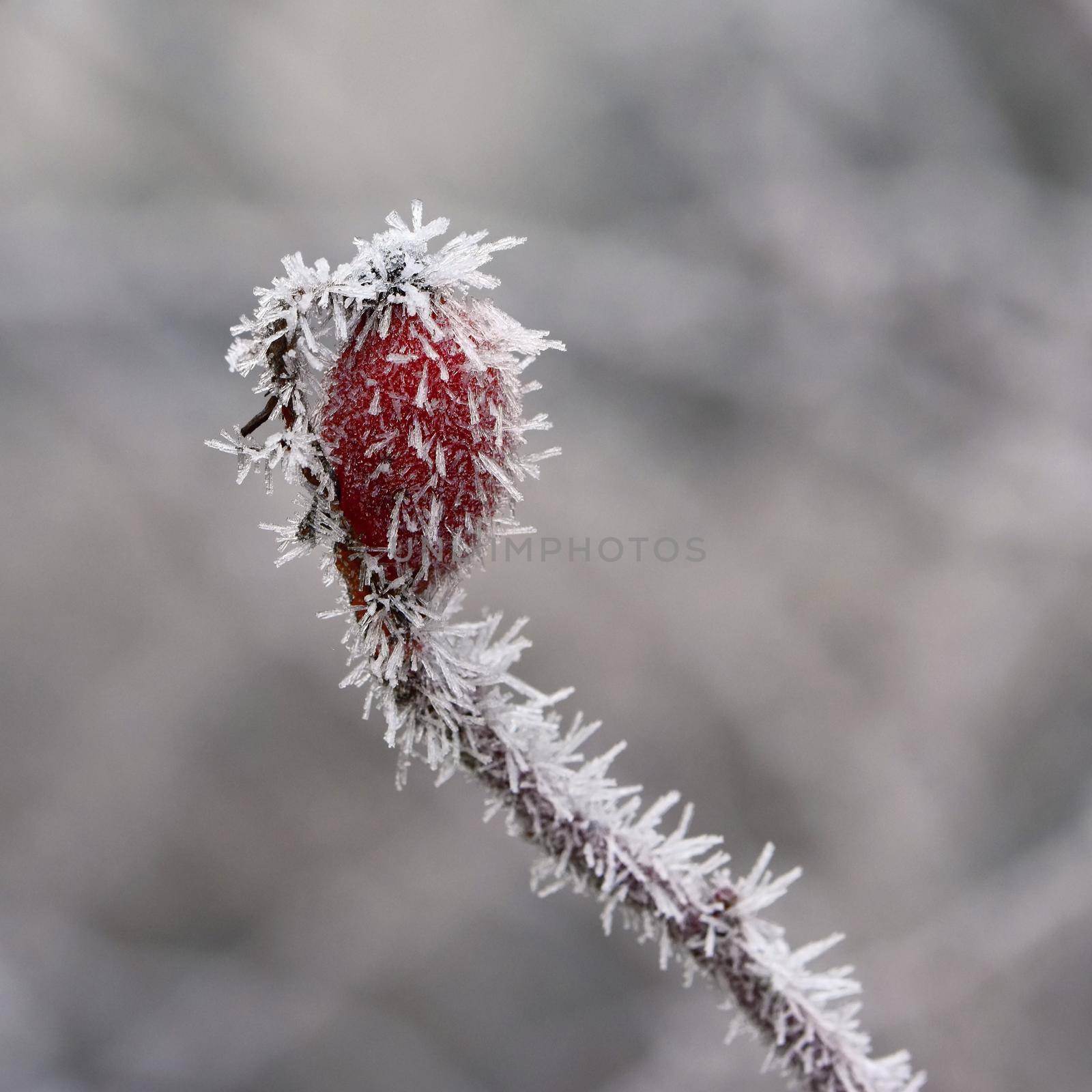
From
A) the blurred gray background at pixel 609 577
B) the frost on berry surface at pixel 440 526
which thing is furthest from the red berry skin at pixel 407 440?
the blurred gray background at pixel 609 577

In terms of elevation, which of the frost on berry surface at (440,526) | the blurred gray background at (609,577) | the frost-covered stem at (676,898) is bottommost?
the frost-covered stem at (676,898)

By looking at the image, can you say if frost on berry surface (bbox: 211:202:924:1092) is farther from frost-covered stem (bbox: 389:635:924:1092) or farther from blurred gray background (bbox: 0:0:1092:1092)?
blurred gray background (bbox: 0:0:1092:1092)

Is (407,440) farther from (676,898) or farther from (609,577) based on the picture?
(609,577)

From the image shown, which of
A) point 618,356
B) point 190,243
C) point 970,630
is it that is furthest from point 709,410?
point 190,243

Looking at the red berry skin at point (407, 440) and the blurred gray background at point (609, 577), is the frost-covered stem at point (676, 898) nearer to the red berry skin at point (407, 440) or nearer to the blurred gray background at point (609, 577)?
the red berry skin at point (407, 440)

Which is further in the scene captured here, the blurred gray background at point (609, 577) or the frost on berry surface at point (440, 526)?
the blurred gray background at point (609, 577)

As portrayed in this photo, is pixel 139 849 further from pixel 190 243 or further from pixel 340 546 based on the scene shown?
pixel 340 546

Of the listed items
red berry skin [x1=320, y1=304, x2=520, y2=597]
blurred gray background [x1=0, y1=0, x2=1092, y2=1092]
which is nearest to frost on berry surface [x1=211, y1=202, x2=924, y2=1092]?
red berry skin [x1=320, y1=304, x2=520, y2=597]
